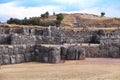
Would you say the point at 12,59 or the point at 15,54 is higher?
the point at 15,54

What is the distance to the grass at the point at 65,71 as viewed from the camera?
19.5m

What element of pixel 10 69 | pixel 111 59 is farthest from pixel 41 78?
pixel 111 59

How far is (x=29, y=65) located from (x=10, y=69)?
203 centimetres

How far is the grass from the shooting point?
1952 cm

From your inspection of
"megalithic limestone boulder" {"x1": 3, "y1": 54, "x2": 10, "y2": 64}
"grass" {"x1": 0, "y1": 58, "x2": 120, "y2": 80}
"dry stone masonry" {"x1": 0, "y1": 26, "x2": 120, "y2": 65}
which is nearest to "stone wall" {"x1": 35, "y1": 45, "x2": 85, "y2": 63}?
"dry stone masonry" {"x1": 0, "y1": 26, "x2": 120, "y2": 65}

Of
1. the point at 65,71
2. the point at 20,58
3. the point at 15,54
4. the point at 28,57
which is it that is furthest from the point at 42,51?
the point at 65,71

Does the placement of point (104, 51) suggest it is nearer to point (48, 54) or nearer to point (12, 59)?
point (48, 54)

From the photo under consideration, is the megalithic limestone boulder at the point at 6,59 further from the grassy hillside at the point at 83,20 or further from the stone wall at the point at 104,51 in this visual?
the grassy hillside at the point at 83,20

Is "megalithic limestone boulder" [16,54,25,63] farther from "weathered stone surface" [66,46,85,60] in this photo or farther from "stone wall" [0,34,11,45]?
"stone wall" [0,34,11,45]

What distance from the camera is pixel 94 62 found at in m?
25.5

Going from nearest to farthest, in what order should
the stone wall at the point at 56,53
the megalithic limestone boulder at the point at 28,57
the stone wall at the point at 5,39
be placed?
the stone wall at the point at 56,53, the megalithic limestone boulder at the point at 28,57, the stone wall at the point at 5,39

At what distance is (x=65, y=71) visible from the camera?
21.3m

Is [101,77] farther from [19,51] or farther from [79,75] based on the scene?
[19,51]

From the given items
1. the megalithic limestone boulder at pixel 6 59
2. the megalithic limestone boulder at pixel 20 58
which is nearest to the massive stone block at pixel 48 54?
the megalithic limestone boulder at pixel 20 58
